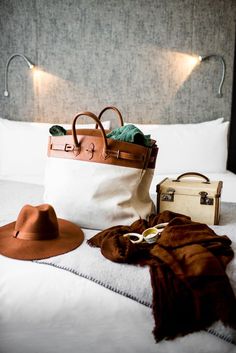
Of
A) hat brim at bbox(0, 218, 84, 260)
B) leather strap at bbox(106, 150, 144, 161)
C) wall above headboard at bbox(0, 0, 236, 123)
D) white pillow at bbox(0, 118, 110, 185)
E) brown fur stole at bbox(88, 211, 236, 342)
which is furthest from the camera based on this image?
wall above headboard at bbox(0, 0, 236, 123)

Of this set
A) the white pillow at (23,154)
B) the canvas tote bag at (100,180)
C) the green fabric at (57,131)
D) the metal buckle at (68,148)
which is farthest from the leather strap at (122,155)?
the white pillow at (23,154)

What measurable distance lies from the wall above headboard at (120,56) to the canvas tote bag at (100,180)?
1.50 metres

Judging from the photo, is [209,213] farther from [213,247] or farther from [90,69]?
[90,69]

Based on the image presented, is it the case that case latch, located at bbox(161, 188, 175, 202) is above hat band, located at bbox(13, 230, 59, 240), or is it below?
above

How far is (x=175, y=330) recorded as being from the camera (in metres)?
0.78

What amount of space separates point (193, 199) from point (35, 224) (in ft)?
2.11

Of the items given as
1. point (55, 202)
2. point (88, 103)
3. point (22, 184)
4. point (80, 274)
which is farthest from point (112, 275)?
point (88, 103)

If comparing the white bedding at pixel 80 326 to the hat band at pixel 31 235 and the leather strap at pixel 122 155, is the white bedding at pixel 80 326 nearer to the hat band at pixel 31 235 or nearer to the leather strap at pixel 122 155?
the hat band at pixel 31 235

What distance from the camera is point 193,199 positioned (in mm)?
1309

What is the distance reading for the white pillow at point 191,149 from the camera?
2.26 metres

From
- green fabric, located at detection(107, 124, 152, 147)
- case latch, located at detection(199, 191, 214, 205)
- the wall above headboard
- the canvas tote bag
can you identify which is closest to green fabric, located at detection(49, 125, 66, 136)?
the canvas tote bag

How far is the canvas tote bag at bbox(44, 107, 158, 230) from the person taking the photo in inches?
46.4

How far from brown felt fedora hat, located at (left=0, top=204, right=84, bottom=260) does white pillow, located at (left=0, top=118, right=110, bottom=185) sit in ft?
3.68

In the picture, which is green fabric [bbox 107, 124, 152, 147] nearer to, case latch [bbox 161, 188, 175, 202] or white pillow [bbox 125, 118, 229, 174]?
case latch [bbox 161, 188, 175, 202]
